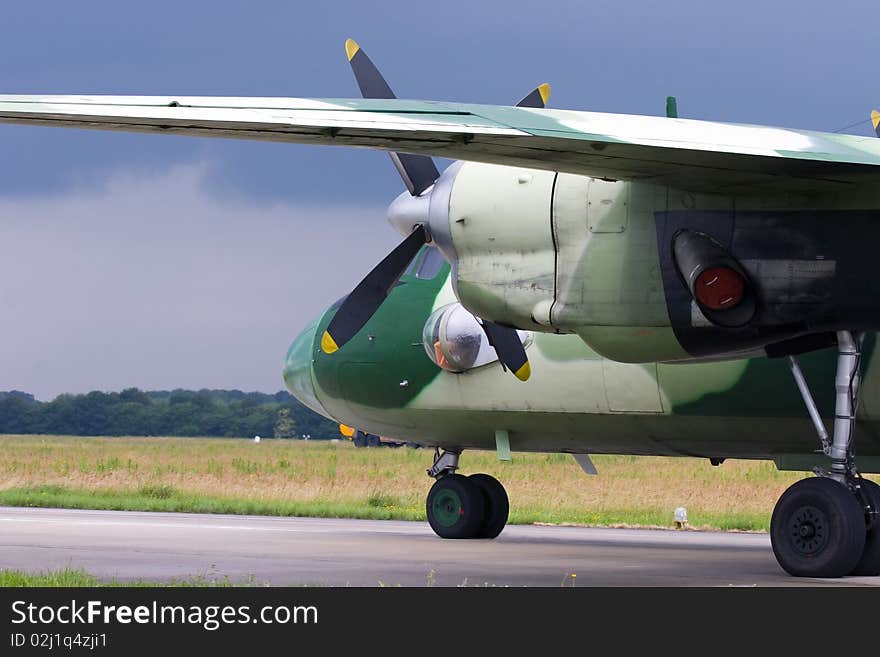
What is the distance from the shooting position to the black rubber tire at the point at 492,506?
22641 mm

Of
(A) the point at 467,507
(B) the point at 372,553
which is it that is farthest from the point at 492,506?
(B) the point at 372,553

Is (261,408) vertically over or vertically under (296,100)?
over

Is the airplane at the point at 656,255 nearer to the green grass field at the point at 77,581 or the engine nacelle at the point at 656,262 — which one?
the engine nacelle at the point at 656,262

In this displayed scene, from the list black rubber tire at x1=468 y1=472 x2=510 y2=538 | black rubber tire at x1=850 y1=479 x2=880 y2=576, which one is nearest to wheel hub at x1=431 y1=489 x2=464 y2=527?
black rubber tire at x1=468 y1=472 x2=510 y2=538

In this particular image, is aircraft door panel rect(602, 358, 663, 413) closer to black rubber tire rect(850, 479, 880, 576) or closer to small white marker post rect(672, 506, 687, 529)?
black rubber tire rect(850, 479, 880, 576)

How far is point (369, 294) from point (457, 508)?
650 cm

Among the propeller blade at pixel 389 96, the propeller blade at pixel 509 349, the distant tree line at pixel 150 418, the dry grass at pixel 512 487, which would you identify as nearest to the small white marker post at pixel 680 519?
the dry grass at pixel 512 487

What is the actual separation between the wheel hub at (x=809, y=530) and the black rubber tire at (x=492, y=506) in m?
8.30

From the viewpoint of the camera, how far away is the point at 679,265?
554 inches
